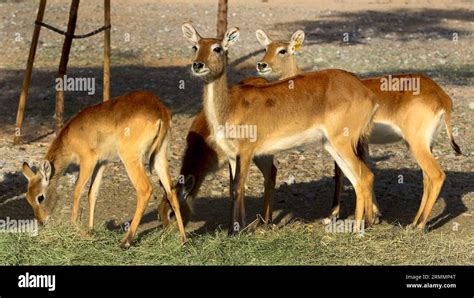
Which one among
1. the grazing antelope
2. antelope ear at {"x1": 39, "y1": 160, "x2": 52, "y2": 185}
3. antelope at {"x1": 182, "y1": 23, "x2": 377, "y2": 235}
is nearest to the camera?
antelope ear at {"x1": 39, "y1": 160, "x2": 52, "y2": 185}

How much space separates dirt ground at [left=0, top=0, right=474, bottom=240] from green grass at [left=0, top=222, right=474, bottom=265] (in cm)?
96

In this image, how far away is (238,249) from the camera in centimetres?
843

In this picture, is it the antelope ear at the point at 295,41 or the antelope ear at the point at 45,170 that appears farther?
the antelope ear at the point at 295,41

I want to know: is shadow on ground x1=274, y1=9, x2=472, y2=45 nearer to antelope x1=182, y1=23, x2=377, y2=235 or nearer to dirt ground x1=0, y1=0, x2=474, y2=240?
dirt ground x1=0, y1=0, x2=474, y2=240

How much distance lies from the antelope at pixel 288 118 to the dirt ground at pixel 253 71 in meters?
1.07

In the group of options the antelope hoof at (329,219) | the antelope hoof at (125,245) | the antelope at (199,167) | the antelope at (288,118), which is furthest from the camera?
the antelope hoof at (329,219)

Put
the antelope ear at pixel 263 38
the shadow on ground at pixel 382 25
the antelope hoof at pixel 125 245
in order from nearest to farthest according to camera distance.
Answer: the antelope hoof at pixel 125 245
the antelope ear at pixel 263 38
the shadow on ground at pixel 382 25

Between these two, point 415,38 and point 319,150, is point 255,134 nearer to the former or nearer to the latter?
point 319,150

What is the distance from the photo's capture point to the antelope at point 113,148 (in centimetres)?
887

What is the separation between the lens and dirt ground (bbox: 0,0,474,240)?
35.5 ft

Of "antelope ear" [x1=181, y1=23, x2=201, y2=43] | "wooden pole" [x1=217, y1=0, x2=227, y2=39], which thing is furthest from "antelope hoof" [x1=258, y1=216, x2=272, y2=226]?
"wooden pole" [x1=217, y1=0, x2=227, y2=39]

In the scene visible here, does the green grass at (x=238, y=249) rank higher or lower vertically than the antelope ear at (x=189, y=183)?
lower

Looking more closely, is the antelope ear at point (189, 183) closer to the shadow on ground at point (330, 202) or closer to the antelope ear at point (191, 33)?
the shadow on ground at point (330, 202)

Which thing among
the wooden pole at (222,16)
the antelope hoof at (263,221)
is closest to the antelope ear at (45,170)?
the antelope hoof at (263,221)
